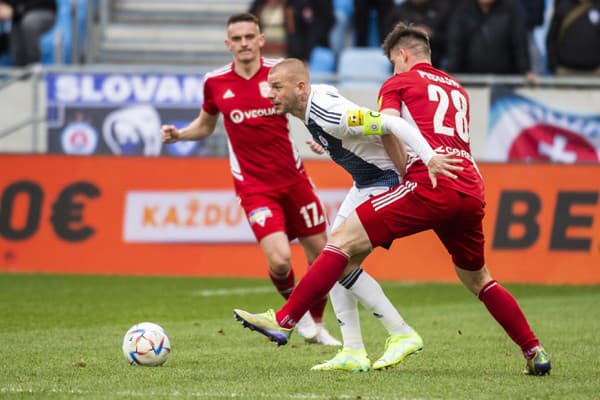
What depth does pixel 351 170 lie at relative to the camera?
8.63 meters

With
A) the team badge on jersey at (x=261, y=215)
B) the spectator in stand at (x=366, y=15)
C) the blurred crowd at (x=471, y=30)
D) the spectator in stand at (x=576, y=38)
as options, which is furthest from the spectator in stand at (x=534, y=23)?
the team badge on jersey at (x=261, y=215)

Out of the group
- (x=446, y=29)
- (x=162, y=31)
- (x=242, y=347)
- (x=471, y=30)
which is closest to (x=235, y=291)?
(x=242, y=347)

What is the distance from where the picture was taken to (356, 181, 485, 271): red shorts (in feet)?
25.6

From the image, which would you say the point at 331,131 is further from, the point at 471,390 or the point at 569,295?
the point at 569,295

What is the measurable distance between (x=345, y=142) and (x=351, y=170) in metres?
0.38

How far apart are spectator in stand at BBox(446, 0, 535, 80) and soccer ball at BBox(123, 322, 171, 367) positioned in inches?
411

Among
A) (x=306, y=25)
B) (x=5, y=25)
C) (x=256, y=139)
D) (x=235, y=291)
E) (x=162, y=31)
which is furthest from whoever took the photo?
(x=162, y=31)

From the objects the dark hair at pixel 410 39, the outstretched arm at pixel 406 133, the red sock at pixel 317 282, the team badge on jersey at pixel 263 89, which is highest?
the dark hair at pixel 410 39

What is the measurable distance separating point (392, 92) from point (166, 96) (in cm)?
950

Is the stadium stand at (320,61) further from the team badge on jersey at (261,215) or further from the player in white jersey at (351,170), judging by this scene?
the player in white jersey at (351,170)

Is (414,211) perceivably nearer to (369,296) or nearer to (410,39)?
(369,296)

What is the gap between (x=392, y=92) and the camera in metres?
8.03

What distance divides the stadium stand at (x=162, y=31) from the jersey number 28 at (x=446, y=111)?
13.2 metres

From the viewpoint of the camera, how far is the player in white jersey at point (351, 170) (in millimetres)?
8070
